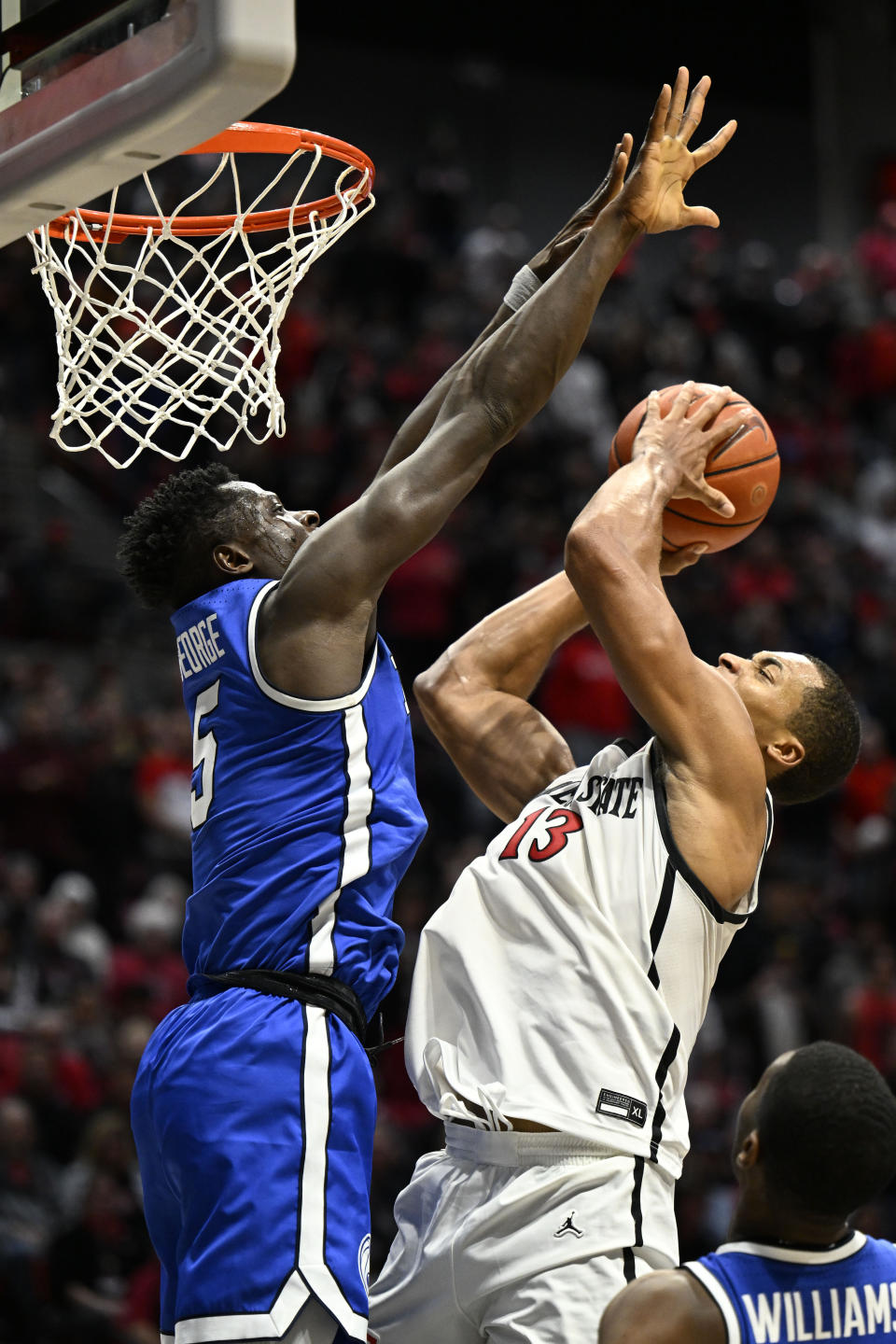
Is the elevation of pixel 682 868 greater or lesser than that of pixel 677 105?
lesser

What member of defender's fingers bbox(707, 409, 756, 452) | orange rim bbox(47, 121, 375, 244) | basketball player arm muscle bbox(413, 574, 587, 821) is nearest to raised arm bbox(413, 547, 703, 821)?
basketball player arm muscle bbox(413, 574, 587, 821)

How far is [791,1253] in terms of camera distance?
9.34ft

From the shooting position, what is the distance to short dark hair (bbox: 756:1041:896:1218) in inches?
109

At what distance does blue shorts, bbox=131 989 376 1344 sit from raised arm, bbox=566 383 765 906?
2.69 feet

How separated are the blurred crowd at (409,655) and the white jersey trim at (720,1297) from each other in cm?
405

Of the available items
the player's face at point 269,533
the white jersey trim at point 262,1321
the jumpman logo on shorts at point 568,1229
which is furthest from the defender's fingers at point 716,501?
the white jersey trim at point 262,1321

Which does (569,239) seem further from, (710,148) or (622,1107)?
(622,1107)

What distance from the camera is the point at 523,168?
1573 cm

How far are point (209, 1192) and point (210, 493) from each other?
142 centimetres

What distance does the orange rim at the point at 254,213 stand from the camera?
4.08 meters

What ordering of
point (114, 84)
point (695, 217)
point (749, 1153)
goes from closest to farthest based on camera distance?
point (114, 84), point (749, 1153), point (695, 217)

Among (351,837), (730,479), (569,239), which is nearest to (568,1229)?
(351,837)

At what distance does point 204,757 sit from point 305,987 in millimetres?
527

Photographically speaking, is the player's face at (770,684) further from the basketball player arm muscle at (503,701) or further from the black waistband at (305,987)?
the black waistband at (305,987)
